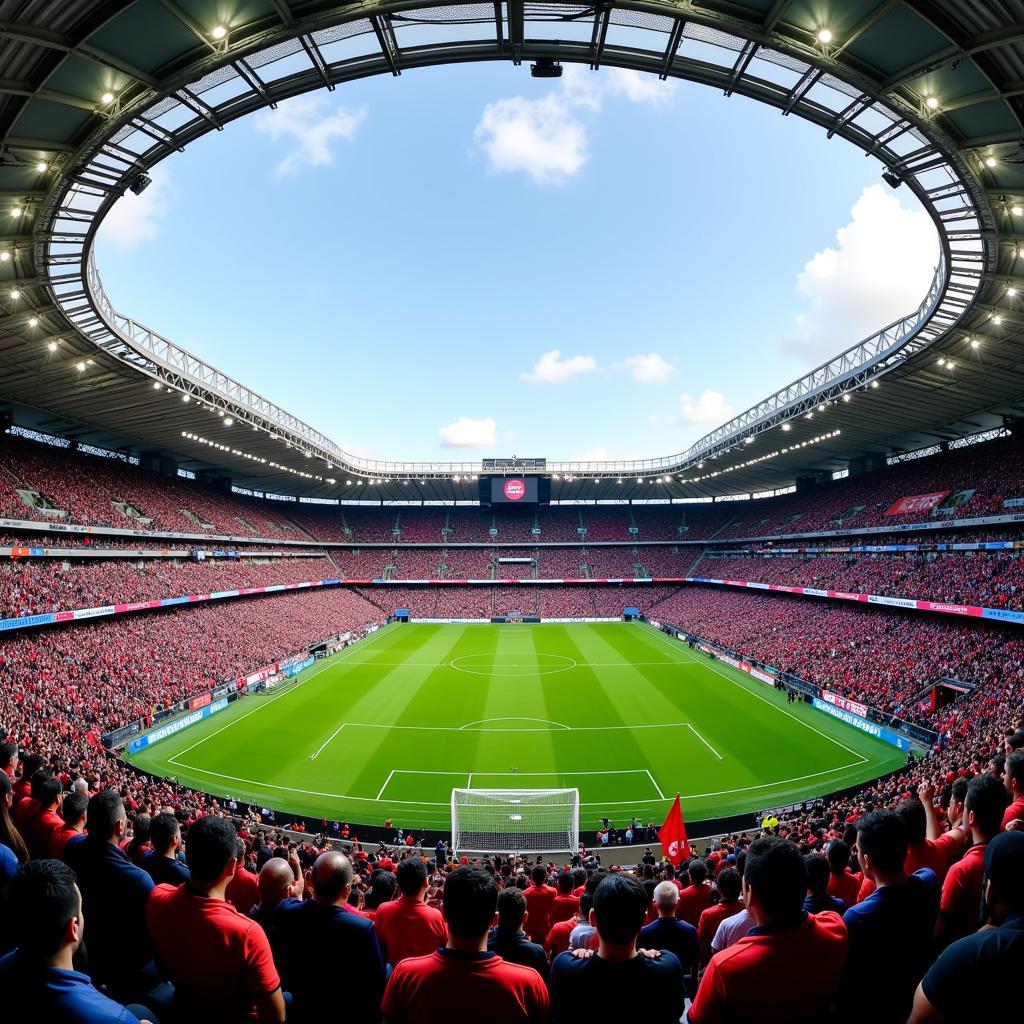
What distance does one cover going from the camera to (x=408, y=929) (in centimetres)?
437

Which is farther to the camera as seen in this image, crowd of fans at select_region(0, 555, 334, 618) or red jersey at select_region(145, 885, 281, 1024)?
crowd of fans at select_region(0, 555, 334, 618)

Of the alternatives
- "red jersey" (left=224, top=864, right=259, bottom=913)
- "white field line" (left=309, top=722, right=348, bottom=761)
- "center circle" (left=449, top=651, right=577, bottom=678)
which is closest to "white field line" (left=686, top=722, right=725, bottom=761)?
"center circle" (left=449, top=651, right=577, bottom=678)

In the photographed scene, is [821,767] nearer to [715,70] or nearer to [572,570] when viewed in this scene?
[715,70]

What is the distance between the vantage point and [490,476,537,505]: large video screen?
69.6 metres

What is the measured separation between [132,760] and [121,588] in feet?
43.7

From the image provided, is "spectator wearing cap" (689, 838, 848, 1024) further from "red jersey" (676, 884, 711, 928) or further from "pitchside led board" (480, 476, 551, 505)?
"pitchside led board" (480, 476, 551, 505)

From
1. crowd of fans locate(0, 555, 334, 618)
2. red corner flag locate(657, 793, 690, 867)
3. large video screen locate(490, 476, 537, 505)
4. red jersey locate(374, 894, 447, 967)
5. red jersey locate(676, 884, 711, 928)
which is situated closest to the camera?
red jersey locate(374, 894, 447, 967)

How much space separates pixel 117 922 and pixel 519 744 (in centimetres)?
2302

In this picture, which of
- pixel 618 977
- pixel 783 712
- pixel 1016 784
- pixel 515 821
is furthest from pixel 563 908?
pixel 783 712

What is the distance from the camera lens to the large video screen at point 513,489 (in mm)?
69562

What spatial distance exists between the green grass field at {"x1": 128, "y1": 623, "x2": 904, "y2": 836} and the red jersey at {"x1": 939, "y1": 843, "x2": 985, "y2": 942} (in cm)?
1626

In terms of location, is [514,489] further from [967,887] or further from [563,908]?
[967,887]

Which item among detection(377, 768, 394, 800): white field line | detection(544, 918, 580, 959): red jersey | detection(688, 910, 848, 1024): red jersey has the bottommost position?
detection(377, 768, 394, 800): white field line

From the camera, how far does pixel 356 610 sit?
57438 millimetres
